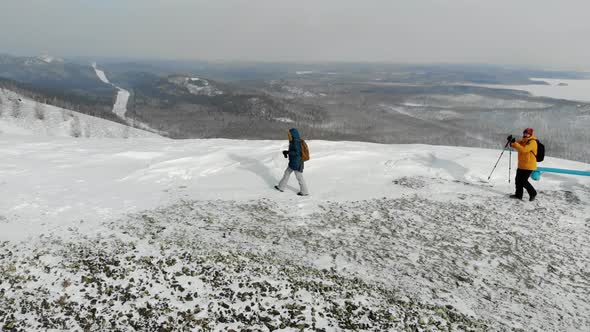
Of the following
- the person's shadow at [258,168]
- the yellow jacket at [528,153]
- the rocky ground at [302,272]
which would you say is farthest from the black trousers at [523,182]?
the person's shadow at [258,168]

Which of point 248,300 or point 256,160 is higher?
point 256,160

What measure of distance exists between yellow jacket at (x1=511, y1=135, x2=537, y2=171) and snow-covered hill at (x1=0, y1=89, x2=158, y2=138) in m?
112

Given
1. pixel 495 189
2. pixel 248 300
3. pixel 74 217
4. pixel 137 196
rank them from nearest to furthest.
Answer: pixel 248 300, pixel 74 217, pixel 137 196, pixel 495 189

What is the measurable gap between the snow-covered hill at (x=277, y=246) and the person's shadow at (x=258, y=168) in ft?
0.43

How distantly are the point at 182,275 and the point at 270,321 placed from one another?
2.79 meters

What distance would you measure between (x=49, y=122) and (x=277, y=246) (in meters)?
126

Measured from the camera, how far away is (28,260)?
876cm

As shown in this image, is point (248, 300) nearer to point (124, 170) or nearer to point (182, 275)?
point (182, 275)

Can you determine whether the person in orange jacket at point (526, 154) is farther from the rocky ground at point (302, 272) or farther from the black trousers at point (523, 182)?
the rocky ground at point (302, 272)

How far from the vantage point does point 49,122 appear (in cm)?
10694

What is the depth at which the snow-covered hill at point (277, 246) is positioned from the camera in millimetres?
7297

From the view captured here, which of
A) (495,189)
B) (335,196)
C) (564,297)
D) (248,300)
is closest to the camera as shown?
(248,300)

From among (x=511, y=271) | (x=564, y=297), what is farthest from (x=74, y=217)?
(x=564, y=297)

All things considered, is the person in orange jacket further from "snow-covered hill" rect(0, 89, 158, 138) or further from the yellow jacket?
"snow-covered hill" rect(0, 89, 158, 138)
